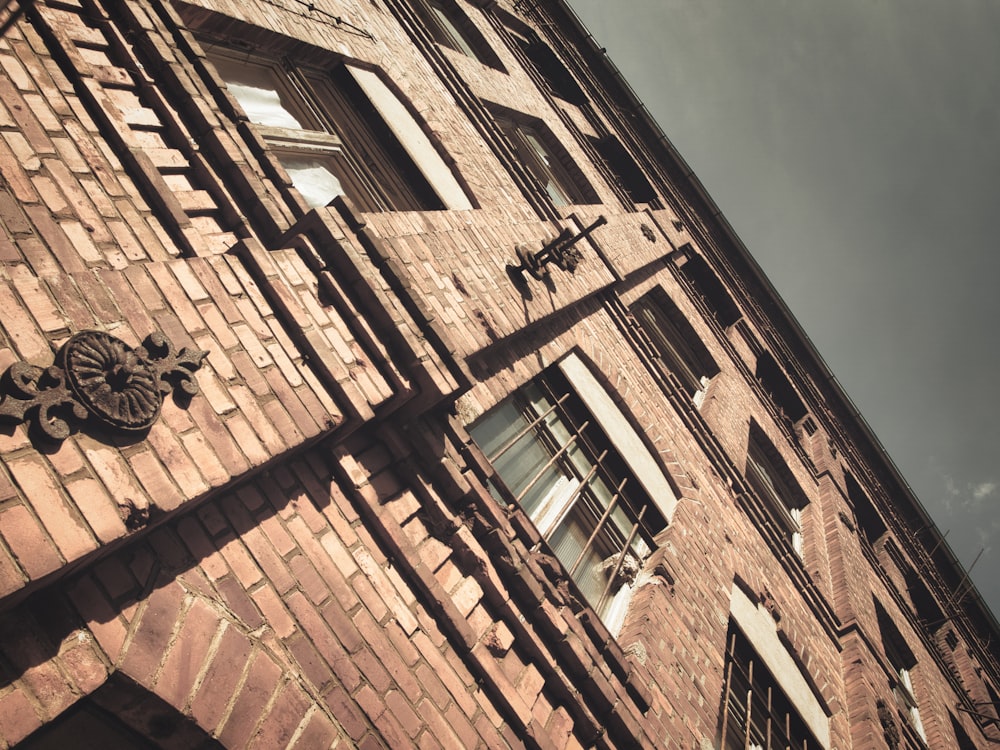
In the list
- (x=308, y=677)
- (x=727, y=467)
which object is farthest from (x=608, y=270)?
(x=308, y=677)

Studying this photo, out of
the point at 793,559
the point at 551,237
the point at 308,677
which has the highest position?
the point at 551,237

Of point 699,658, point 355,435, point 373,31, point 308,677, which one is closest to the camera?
point 308,677

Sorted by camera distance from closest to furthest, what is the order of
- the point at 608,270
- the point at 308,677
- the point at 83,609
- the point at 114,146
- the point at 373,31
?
1. the point at 83,609
2. the point at 308,677
3. the point at 114,146
4. the point at 373,31
5. the point at 608,270

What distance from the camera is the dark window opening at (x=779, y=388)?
10.8m

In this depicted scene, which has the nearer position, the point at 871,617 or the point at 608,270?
the point at 608,270

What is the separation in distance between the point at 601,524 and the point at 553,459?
577 mm

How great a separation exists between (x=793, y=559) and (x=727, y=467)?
1.33 metres

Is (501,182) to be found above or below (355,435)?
above

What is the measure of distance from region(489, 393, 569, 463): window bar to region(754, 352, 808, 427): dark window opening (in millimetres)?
7588

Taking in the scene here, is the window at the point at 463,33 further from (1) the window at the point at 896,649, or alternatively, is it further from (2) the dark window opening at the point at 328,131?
(1) the window at the point at 896,649

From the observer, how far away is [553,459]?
3.94 metres

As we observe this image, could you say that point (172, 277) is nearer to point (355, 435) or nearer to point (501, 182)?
point (355, 435)

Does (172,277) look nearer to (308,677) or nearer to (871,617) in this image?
(308,677)

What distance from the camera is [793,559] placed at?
6.50m
